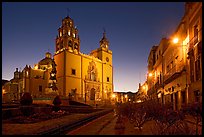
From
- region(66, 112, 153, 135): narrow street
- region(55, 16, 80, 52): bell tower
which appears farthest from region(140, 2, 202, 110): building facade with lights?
region(55, 16, 80, 52): bell tower

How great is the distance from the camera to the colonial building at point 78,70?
179 ft

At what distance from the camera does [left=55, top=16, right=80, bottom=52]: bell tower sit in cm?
5769

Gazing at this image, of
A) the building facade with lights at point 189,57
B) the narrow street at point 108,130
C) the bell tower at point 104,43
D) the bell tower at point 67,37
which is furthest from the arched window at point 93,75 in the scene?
the narrow street at point 108,130

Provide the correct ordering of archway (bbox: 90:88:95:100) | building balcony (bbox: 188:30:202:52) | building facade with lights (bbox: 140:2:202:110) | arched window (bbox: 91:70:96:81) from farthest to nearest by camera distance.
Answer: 1. arched window (bbox: 91:70:96:81)
2. archway (bbox: 90:88:95:100)
3. building facade with lights (bbox: 140:2:202:110)
4. building balcony (bbox: 188:30:202:52)

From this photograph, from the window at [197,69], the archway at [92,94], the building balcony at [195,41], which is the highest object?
the building balcony at [195,41]

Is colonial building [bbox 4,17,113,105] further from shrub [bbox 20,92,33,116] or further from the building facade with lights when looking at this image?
shrub [bbox 20,92,33,116]

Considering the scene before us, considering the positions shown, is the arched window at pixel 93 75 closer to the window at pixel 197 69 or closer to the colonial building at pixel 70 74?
the colonial building at pixel 70 74

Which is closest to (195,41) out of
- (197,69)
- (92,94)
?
(197,69)

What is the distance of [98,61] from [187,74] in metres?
48.0

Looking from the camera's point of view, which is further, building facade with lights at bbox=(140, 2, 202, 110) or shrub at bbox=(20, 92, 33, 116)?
shrub at bbox=(20, 92, 33, 116)

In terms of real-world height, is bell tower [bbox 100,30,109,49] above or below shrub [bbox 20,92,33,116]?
above

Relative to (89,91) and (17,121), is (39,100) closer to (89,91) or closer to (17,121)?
(17,121)

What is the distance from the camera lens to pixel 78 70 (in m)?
58.4

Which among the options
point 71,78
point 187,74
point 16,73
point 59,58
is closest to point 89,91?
point 71,78
